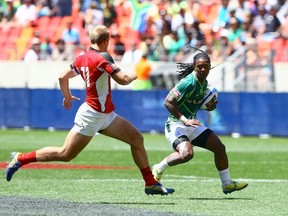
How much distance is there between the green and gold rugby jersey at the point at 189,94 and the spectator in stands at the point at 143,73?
1523 centimetres

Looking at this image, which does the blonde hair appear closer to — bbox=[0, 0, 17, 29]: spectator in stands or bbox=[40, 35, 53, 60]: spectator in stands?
bbox=[40, 35, 53, 60]: spectator in stands

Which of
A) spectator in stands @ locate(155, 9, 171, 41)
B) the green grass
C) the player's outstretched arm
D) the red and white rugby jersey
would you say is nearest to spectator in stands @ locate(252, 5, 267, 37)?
spectator in stands @ locate(155, 9, 171, 41)

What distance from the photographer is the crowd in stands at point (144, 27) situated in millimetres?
27156

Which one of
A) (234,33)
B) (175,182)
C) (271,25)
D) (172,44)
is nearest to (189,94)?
(175,182)

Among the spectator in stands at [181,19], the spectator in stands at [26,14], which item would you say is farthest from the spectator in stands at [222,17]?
the spectator in stands at [26,14]

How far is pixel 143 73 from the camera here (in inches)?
1113

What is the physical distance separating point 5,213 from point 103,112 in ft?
7.00

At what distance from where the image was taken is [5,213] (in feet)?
32.9

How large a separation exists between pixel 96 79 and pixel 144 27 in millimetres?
18311

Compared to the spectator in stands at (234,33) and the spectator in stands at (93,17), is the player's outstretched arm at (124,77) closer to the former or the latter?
the spectator in stands at (234,33)

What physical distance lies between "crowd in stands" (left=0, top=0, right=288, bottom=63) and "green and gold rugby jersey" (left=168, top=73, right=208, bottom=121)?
1414 centimetres

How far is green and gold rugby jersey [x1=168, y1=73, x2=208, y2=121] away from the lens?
1250cm

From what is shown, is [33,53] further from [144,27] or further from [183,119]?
[183,119]

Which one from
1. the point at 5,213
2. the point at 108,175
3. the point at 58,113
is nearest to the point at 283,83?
the point at 58,113
